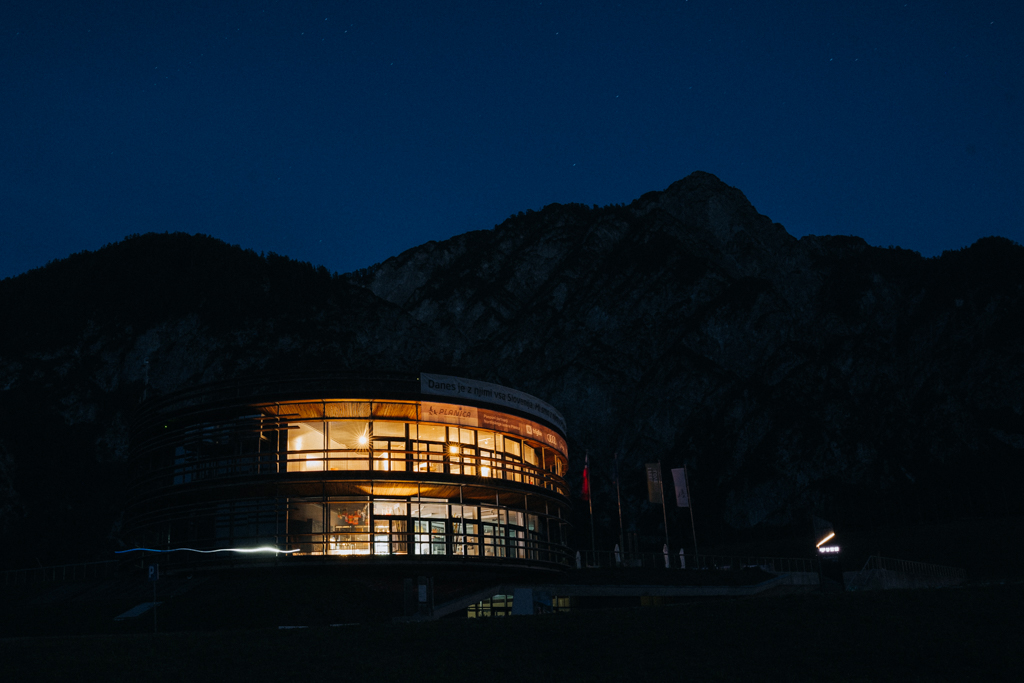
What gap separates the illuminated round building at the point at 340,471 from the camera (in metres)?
36.8

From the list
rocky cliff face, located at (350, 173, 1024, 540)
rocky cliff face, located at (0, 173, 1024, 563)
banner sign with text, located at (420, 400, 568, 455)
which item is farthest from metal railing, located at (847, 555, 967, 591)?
rocky cliff face, located at (0, 173, 1024, 563)

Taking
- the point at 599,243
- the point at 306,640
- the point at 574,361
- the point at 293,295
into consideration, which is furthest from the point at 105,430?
the point at 306,640

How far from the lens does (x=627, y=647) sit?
17.8 metres

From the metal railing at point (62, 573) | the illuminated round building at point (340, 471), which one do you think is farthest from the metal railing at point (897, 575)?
the metal railing at point (62, 573)

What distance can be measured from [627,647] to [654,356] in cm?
15435

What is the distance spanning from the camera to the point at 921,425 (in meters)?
147

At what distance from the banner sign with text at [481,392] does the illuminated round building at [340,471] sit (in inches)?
3.1

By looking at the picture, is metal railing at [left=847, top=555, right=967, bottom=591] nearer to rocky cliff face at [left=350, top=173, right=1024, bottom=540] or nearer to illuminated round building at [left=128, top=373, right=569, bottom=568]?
illuminated round building at [left=128, top=373, right=569, bottom=568]

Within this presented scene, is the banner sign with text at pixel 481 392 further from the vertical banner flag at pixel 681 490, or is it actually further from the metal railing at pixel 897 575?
Answer: the metal railing at pixel 897 575

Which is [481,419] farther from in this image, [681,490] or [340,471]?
[681,490]

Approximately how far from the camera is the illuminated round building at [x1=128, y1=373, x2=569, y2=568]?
121 ft

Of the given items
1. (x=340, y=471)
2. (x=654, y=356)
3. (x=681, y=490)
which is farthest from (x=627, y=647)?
(x=654, y=356)

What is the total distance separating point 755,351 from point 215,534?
138245 mm

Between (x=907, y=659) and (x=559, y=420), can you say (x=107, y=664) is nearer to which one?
(x=907, y=659)
